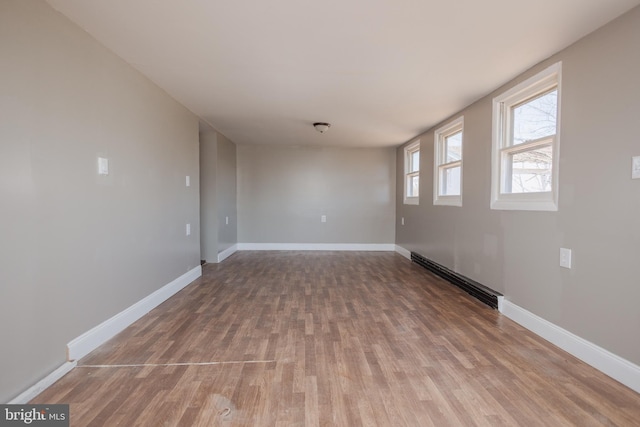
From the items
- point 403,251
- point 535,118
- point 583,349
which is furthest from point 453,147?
point 583,349

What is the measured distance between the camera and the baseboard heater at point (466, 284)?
301cm

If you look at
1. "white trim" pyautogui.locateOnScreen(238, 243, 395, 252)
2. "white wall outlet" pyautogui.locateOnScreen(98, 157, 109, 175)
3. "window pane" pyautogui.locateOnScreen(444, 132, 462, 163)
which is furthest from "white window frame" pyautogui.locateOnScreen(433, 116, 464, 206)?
"white wall outlet" pyautogui.locateOnScreen(98, 157, 109, 175)

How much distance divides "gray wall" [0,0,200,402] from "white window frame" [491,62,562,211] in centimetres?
329

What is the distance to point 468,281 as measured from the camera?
3475 mm

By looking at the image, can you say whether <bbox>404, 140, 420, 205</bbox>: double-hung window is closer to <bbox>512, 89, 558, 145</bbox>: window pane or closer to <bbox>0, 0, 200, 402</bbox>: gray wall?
<bbox>512, 89, 558, 145</bbox>: window pane

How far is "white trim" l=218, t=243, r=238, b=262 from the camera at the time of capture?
5.32m

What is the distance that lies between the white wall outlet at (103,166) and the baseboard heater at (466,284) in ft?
11.3

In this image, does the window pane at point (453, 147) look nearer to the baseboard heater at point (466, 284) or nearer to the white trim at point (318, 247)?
the baseboard heater at point (466, 284)

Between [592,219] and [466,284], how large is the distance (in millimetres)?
1661

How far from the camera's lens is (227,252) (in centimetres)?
574

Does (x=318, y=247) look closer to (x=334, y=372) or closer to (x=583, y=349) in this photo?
(x=334, y=372)

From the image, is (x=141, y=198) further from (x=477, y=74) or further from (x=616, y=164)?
(x=616, y=164)

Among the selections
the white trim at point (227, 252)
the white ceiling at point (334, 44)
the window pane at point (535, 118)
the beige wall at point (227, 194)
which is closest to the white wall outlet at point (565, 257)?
the window pane at point (535, 118)

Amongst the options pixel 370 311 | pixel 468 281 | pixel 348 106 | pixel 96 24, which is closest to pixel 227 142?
pixel 348 106
